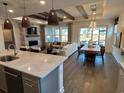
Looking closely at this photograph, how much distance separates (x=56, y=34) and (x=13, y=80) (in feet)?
27.3

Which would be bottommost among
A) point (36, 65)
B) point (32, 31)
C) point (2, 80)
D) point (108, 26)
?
point (2, 80)

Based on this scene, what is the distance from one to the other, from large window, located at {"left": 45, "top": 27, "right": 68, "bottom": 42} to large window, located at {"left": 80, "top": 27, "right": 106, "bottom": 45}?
1.81 m

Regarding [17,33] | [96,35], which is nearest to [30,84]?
[17,33]

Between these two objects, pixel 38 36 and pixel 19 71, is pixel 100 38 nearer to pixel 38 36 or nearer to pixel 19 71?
pixel 38 36

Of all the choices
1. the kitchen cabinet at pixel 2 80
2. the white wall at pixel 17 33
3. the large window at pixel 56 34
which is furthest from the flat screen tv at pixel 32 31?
the kitchen cabinet at pixel 2 80

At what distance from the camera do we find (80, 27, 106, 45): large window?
7430 millimetres

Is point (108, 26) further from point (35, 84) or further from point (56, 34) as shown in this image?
point (35, 84)

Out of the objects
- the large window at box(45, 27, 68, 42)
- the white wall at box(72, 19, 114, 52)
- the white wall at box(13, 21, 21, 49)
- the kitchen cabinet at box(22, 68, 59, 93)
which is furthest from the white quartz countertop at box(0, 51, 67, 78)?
the large window at box(45, 27, 68, 42)

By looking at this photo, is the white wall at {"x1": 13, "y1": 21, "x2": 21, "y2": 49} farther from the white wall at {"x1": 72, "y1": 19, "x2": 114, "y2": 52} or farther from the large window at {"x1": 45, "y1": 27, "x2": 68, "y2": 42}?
the white wall at {"x1": 72, "y1": 19, "x2": 114, "y2": 52}

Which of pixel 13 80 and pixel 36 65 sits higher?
pixel 36 65

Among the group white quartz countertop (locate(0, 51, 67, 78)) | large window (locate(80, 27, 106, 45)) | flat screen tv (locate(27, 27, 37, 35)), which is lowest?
white quartz countertop (locate(0, 51, 67, 78))

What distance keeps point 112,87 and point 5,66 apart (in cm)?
293

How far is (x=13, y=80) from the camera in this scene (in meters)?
1.84

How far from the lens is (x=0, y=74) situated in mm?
2164
